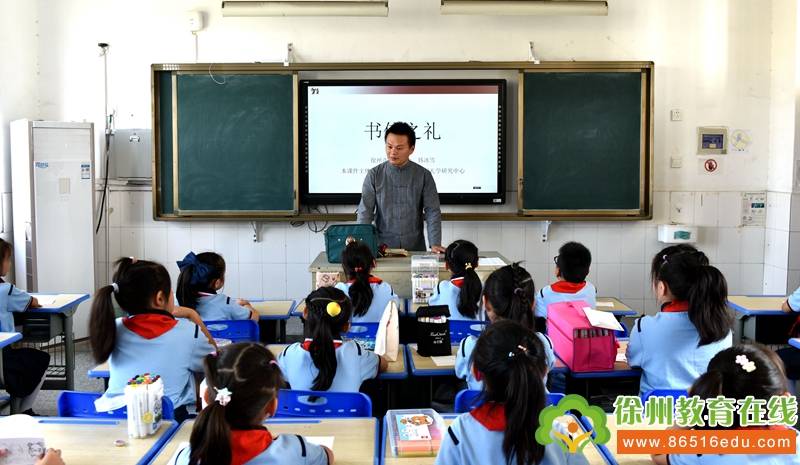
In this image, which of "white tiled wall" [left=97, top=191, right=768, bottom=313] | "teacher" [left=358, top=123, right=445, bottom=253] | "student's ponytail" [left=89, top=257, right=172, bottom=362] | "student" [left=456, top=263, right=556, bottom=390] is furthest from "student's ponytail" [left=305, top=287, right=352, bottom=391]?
"white tiled wall" [left=97, top=191, right=768, bottom=313]

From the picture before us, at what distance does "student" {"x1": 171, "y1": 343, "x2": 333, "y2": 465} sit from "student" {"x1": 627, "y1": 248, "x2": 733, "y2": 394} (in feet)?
5.53

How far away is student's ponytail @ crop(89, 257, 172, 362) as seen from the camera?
2.79 metres

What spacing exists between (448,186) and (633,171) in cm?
155

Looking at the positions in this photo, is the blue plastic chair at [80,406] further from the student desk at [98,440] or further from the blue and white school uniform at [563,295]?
the blue and white school uniform at [563,295]

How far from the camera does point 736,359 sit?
1868 mm

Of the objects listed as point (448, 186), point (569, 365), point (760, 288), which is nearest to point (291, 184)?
point (448, 186)

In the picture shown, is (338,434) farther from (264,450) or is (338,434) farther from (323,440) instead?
(264,450)

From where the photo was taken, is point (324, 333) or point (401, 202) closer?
point (324, 333)

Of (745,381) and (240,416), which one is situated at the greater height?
(745,381)

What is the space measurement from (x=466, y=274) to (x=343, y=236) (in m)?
1.09

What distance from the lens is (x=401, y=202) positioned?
5.40m

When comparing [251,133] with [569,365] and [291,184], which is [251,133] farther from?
[569,365]

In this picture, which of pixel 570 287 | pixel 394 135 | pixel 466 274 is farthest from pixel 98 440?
pixel 394 135

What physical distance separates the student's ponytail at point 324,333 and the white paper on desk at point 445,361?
532 mm
